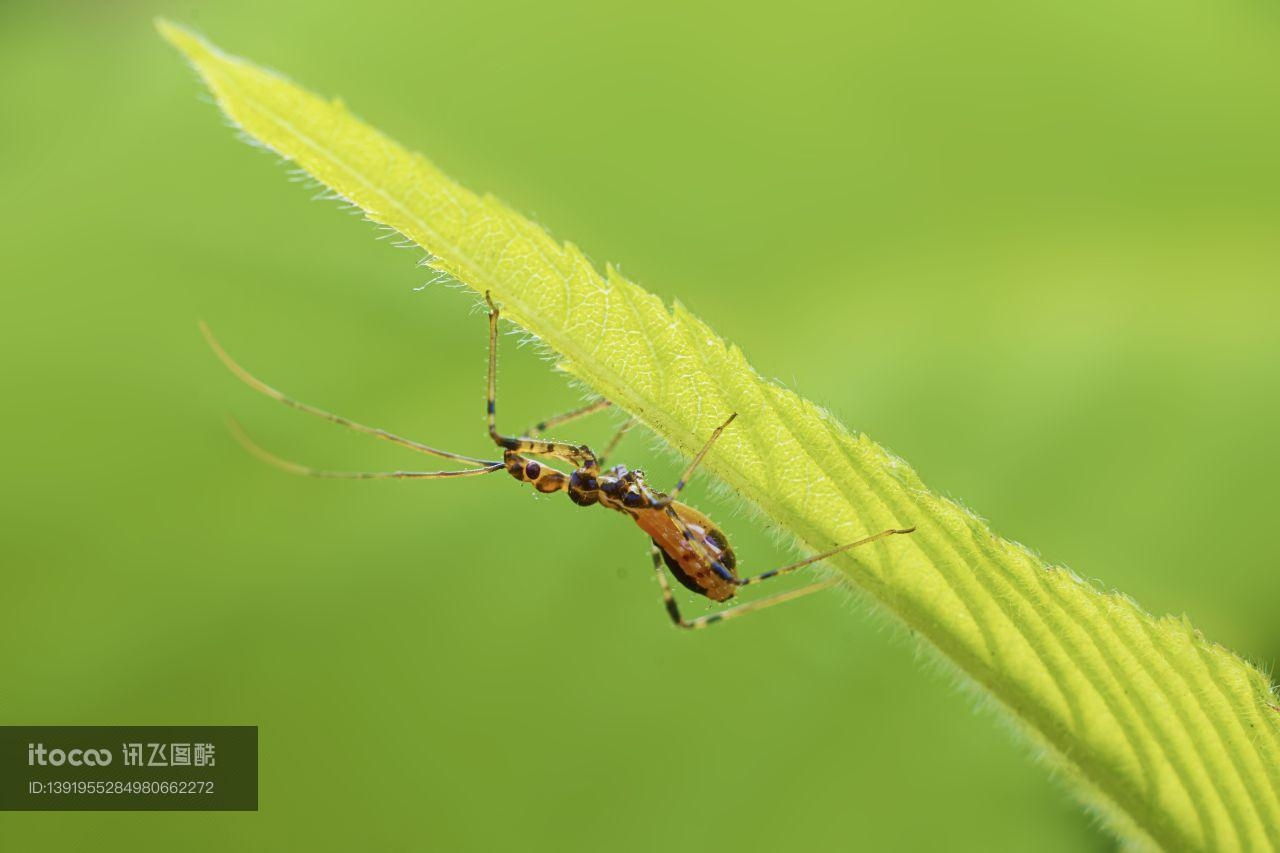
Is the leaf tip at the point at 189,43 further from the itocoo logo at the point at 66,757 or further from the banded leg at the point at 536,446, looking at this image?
the itocoo logo at the point at 66,757

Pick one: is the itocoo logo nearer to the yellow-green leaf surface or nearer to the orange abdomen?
the orange abdomen

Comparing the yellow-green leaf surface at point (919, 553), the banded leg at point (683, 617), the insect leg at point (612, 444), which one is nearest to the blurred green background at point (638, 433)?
the insect leg at point (612, 444)

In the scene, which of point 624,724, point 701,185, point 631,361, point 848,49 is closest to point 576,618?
point 624,724

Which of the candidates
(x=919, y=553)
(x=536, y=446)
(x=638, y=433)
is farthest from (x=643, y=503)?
(x=919, y=553)

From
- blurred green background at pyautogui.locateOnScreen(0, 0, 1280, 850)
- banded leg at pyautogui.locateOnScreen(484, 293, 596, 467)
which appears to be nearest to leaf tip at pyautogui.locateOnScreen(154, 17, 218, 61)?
banded leg at pyautogui.locateOnScreen(484, 293, 596, 467)

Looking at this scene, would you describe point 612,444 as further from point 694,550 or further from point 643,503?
point 694,550
